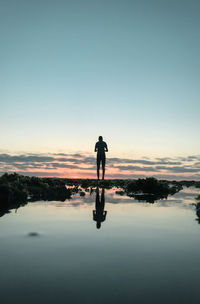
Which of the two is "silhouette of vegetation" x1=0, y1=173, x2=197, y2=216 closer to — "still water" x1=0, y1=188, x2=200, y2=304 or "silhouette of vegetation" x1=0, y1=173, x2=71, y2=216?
"silhouette of vegetation" x1=0, y1=173, x2=71, y2=216

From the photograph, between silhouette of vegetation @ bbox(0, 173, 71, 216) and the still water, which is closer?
the still water

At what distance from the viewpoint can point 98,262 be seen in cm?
346

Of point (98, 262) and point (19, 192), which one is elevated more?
point (19, 192)

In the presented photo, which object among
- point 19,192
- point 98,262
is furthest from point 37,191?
point 98,262

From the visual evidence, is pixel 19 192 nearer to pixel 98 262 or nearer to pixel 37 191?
pixel 37 191

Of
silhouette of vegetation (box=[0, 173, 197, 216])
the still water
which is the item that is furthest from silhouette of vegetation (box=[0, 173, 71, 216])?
the still water

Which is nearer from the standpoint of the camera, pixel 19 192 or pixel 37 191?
pixel 19 192

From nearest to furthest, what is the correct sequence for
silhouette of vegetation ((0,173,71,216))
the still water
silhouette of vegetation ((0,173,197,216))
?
the still water
silhouette of vegetation ((0,173,71,216))
silhouette of vegetation ((0,173,197,216))

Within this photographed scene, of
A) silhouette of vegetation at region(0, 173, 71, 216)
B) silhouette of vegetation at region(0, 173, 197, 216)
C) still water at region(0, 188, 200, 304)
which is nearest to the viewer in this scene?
still water at region(0, 188, 200, 304)

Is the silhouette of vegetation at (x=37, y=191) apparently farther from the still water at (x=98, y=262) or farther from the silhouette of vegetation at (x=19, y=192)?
the still water at (x=98, y=262)

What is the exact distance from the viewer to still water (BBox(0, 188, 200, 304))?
101 inches

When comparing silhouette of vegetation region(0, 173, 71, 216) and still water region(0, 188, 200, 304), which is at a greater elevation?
silhouette of vegetation region(0, 173, 71, 216)

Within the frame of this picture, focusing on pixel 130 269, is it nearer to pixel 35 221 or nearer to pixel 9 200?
pixel 35 221

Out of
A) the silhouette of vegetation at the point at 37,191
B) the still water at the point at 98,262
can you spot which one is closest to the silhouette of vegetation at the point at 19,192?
the silhouette of vegetation at the point at 37,191
